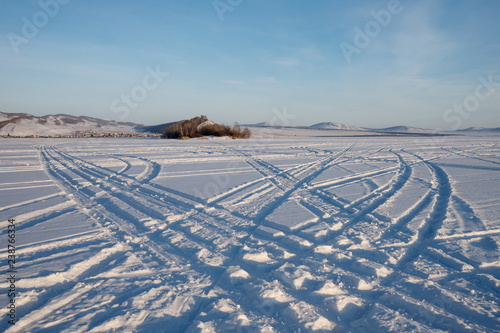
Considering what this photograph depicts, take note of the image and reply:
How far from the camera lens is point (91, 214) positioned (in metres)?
4.91

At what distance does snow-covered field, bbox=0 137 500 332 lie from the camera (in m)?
2.42

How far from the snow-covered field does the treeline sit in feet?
67.6

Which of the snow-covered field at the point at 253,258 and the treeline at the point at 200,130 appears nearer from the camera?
the snow-covered field at the point at 253,258

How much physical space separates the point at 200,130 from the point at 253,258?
83.1 ft

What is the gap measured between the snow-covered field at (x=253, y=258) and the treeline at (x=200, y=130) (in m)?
20.6

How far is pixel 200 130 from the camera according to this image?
91.6ft

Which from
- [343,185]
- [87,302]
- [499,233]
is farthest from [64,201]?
[499,233]

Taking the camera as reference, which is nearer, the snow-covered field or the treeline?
the snow-covered field

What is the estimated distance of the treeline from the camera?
89.4 ft

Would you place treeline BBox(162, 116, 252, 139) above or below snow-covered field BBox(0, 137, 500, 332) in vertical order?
above

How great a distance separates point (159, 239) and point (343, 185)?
4802mm

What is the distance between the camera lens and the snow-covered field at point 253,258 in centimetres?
242

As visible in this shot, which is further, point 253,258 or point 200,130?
point 200,130

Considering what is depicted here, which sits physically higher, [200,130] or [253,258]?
[200,130]
